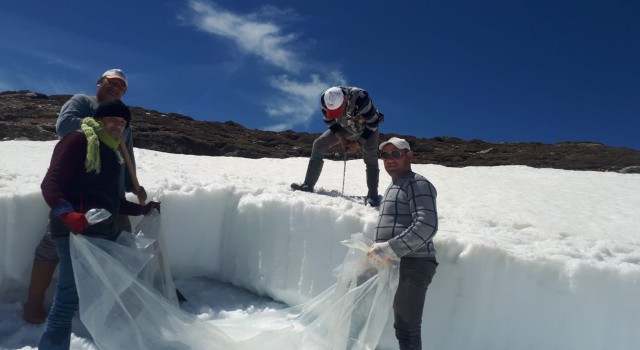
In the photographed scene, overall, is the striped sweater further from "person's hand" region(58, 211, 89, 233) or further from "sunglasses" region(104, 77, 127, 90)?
"sunglasses" region(104, 77, 127, 90)

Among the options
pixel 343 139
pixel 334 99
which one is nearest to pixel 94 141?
pixel 334 99

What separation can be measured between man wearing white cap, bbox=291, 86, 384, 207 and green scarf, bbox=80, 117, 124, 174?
7.75 ft

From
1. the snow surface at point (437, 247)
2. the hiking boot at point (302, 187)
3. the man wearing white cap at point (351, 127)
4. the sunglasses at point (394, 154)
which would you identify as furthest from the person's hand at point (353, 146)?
the sunglasses at point (394, 154)

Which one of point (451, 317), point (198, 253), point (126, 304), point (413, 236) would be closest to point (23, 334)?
point (126, 304)

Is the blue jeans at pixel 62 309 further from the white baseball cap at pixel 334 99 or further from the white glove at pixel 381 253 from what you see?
the white baseball cap at pixel 334 99

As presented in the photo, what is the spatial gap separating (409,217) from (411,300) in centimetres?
54

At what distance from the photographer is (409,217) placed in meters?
3.13

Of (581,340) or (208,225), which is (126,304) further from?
(581,340)

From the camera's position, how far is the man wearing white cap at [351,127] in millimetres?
4891

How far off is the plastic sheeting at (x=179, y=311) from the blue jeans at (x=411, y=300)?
0.22 ft

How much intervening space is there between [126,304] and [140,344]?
0.92ft

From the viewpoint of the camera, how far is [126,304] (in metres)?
3.07

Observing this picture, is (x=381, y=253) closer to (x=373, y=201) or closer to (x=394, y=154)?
(x=394, y=154)

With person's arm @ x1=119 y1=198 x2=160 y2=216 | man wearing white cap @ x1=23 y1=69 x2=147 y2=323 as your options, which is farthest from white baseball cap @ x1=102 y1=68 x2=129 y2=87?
person's arm @ x1=119 y1=198 x2=160 y2=216
